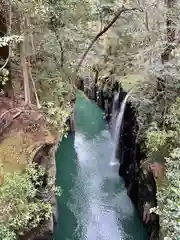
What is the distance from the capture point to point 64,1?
11586mm

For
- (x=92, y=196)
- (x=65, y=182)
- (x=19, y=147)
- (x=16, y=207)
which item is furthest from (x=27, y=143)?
(x=65, y=182)

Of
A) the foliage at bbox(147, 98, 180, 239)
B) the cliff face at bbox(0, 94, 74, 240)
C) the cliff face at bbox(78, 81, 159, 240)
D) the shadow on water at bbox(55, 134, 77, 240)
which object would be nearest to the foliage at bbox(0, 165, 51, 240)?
the cliff face at bbox(0, 94, 74, 240)

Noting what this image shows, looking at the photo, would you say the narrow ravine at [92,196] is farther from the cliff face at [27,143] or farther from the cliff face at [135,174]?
the cliff face at [27,143]

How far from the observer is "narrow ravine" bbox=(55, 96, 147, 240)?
1326 centimetres

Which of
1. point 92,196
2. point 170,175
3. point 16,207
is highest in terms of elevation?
point 170,175

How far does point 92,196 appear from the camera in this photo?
15.9m

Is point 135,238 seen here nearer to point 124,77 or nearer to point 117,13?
point 117,13

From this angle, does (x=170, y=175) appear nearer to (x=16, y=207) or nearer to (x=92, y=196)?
(x=16, y=207)

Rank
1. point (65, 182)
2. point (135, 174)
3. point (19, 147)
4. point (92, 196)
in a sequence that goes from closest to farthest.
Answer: point (19, 147), point (135, 174), point (92, 196), point (65, 182)

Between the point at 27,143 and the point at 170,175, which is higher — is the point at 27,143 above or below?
above

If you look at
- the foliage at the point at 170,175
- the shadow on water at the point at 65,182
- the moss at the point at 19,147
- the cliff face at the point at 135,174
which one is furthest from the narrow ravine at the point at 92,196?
the moss at the point at 19,147

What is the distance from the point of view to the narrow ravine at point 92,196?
522 inches

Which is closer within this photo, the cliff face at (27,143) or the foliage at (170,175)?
the foliage at (170,175)

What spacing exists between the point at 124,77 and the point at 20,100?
1248 cm
